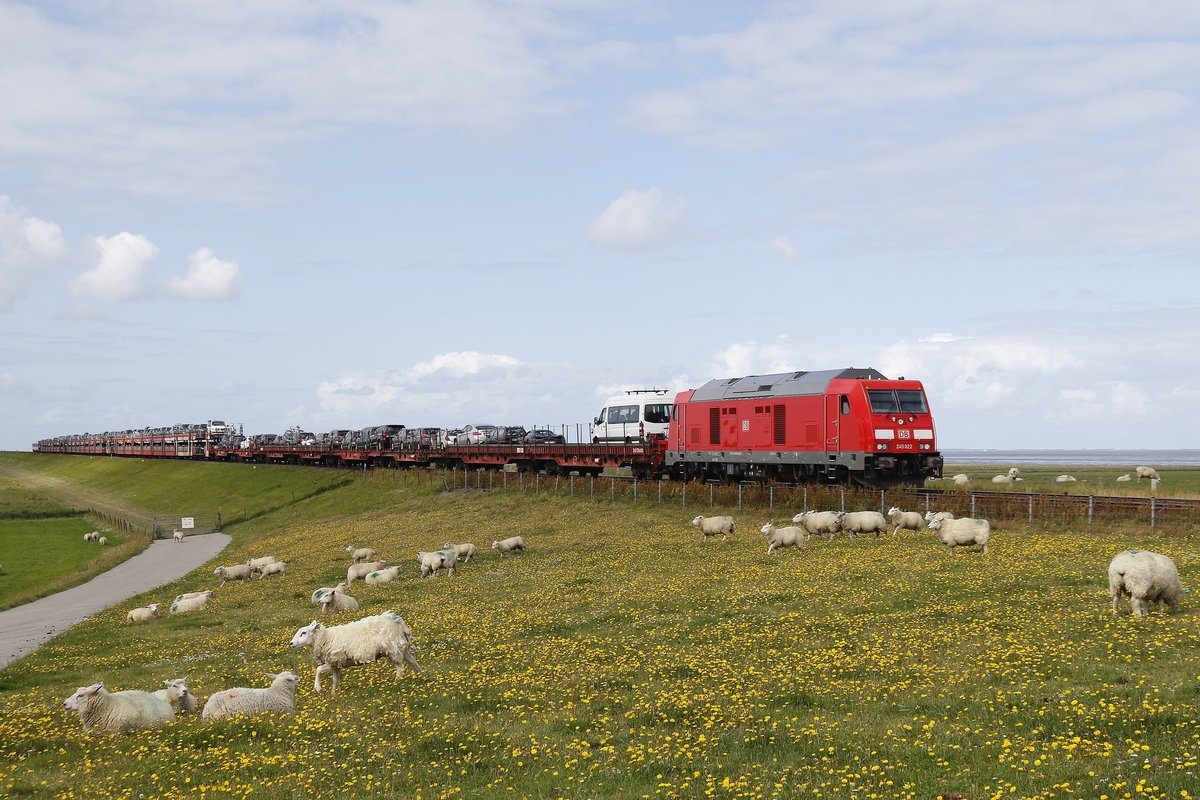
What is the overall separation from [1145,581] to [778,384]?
3116 centimetres

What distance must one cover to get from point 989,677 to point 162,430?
160 m

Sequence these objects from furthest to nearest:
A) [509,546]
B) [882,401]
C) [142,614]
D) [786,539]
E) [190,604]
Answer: [882,401] → [509,546] → [190,604] → [142,614] → [786,539]

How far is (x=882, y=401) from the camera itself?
4331cm

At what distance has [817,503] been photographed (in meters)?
42.3

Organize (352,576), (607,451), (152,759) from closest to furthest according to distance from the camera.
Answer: (152,759), (352,576), (607,451)

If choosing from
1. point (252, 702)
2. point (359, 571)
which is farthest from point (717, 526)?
point (252, 702)

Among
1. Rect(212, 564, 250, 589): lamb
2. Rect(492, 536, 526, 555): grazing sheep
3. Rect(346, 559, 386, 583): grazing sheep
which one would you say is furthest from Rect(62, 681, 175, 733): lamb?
Rect(212, 564, 250, 589): lamb

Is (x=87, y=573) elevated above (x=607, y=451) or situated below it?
below

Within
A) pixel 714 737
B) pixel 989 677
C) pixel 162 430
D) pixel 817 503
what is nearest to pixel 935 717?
pixel 989 677

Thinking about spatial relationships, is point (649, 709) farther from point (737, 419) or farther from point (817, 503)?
point (737, 419)

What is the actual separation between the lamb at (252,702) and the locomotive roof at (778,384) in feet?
108

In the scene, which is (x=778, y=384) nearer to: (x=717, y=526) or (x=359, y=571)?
(x=717, y=526)

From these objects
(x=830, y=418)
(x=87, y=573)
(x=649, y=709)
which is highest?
(x=830, y=418)

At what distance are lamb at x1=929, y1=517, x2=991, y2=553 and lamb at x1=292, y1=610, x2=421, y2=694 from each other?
1767 cm
